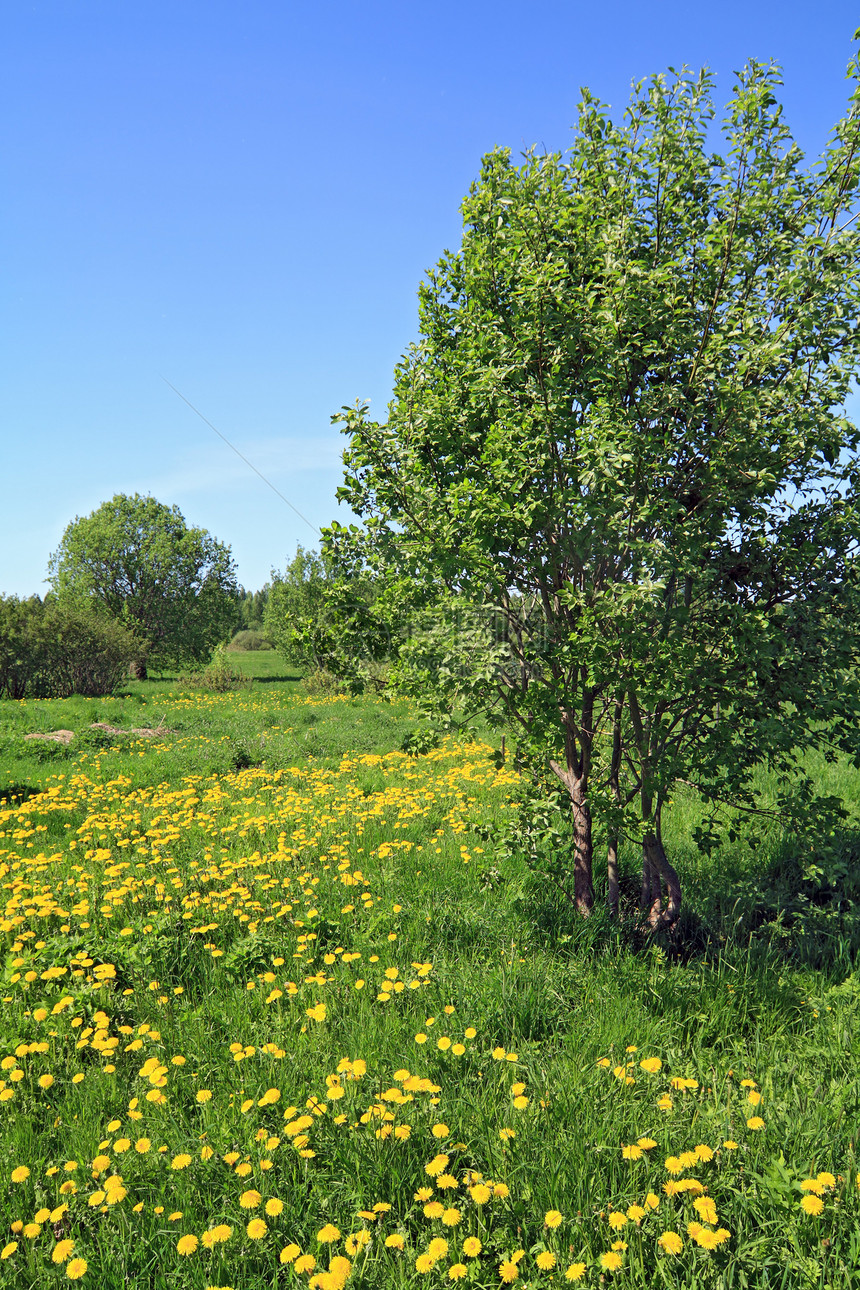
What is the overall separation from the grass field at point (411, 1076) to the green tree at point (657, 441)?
1195 mm

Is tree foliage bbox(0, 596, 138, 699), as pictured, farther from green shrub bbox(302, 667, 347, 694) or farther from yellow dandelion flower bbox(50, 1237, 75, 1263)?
yellow dandelion flower bbox(50, 1237, 75, 1263)

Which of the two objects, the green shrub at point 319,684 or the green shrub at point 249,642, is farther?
the green shrub at point 249,642

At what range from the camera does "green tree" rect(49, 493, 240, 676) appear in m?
35.2

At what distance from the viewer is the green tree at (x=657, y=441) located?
154 inches

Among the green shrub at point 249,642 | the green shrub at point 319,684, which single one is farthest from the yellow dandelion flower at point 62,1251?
the green shrub at point 249,642

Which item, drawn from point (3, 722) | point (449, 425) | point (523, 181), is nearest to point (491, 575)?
point (449, 425)

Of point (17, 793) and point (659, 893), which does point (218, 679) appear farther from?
point (659, 893)

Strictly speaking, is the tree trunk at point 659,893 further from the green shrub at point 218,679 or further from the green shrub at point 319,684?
the green shrub at point 218,679

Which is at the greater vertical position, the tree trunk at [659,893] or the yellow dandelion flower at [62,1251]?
the tree trunk at [659,893]

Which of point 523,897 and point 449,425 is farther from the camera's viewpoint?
point 523,897

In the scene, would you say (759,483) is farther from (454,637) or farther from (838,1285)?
(838,1285)

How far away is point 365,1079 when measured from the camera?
338cm

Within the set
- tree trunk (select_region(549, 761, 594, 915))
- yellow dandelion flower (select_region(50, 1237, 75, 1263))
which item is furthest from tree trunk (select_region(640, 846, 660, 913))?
yellow dandelion flower (select_region(50, 1237, 75, 1263))

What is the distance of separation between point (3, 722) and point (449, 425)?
1401cm
